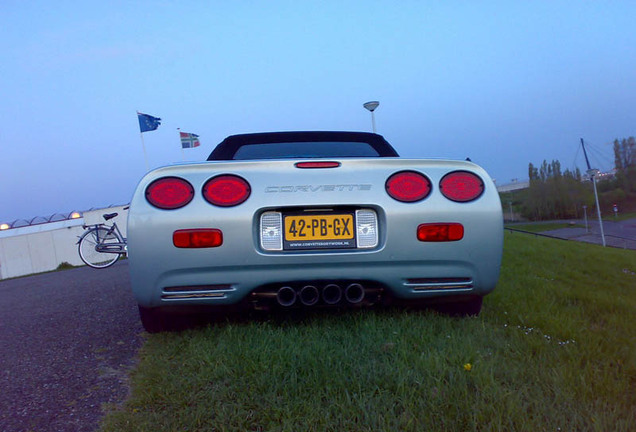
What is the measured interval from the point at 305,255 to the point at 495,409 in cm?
108

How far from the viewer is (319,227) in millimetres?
2168

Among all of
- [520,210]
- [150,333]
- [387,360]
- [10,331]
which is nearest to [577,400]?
Result: [387,360]

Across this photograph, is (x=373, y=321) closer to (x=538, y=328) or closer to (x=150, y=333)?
(x=538, y=328)

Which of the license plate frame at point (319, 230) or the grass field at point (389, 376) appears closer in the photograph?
the grass field at point (389, 376)

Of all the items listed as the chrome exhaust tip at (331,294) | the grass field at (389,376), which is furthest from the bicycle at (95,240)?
the chrome exhaust tip at (331,294)

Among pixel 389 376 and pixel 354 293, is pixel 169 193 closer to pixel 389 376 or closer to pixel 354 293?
pixel 354 293

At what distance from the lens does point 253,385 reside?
164 centimetres

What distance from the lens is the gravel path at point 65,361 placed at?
5.52 ft

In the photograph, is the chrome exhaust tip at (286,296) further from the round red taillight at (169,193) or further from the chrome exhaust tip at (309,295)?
the round red taillight at (169,193)

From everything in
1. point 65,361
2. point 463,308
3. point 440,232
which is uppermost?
point 440,232

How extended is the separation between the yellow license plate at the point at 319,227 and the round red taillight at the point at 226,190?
26cm

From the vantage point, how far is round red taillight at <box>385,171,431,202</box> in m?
2.21

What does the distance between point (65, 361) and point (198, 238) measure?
3.60ft

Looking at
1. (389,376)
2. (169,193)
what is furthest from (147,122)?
(389,376)
